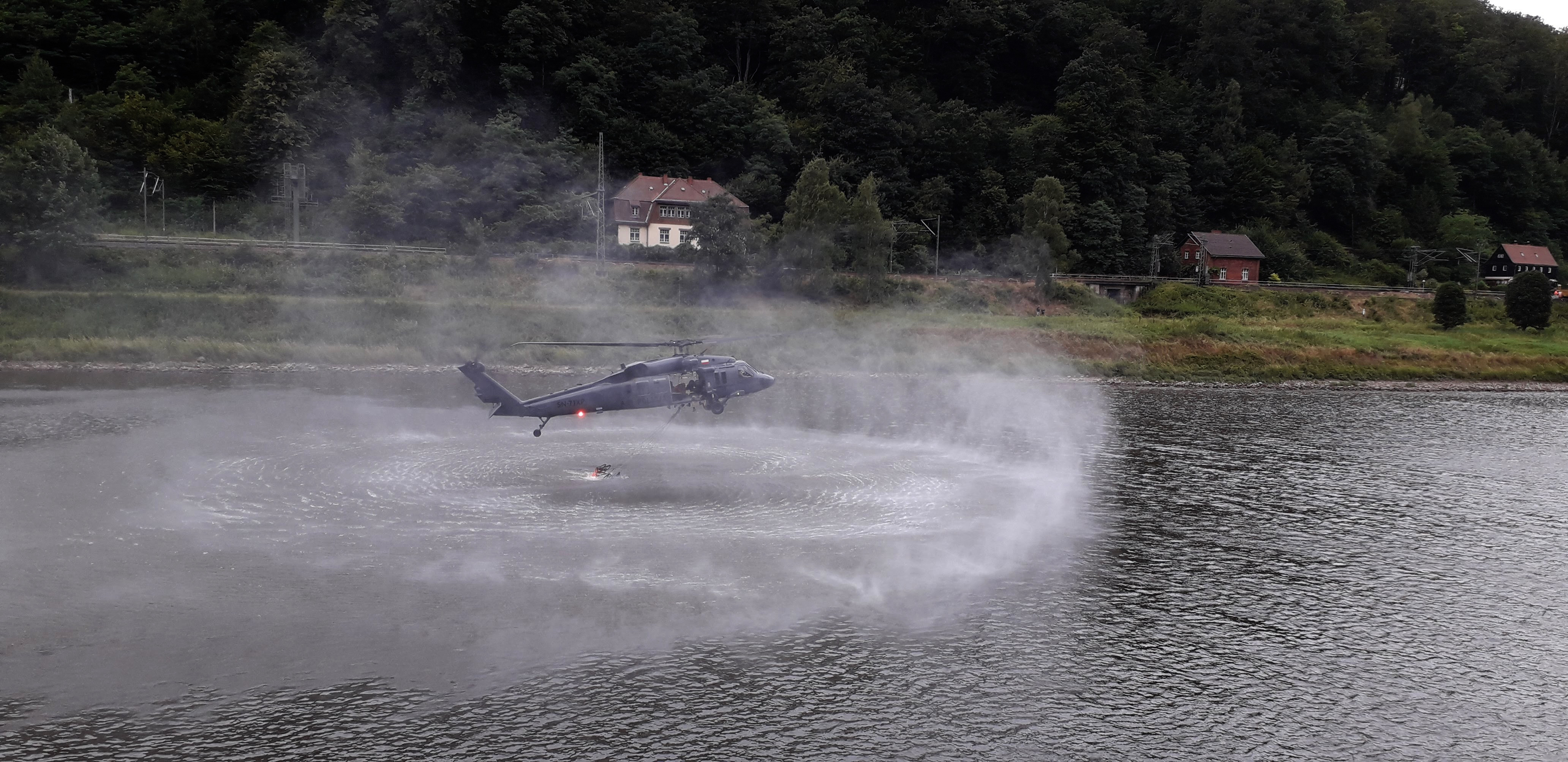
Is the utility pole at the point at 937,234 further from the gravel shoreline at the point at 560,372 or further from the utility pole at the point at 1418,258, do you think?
the utility pole at the point at 1418,258

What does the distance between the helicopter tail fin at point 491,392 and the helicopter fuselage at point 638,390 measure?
17mm

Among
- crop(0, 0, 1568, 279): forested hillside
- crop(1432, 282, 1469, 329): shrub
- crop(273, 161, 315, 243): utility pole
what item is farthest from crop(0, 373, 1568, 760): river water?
crop(1432, 282, 1469, 329): shrub

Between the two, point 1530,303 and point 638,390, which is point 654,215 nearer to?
point 638,390

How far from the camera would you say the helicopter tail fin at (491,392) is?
89.9 feet

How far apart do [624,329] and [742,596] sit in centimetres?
3826

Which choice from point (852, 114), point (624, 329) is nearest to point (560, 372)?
point (624, 329)

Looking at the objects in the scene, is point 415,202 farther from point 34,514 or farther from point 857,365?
point 34,514

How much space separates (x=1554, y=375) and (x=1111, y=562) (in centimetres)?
6282

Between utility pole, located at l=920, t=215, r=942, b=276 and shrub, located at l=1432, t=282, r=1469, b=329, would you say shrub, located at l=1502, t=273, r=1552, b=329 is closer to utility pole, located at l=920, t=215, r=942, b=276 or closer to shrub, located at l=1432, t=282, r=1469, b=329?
shrub, located at l=1432, t=282, r=1469, b=329

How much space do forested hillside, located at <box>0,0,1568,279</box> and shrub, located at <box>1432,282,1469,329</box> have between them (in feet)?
93.8

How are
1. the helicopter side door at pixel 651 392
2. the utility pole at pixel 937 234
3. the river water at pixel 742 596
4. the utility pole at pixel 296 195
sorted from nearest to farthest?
1. the river water at pixel 742 596
2. the helicopter side door at pixel 651 392
3. the utility pole at pixel 296 195
4. the utility pole at pixel 937 234

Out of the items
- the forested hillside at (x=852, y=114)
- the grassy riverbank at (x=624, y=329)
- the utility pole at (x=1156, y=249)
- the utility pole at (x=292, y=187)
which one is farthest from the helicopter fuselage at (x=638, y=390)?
the utility pole at (x=1156, y=249)

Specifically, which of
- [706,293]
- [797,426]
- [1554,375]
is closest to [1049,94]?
[1554,375]

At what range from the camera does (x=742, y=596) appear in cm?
2000
